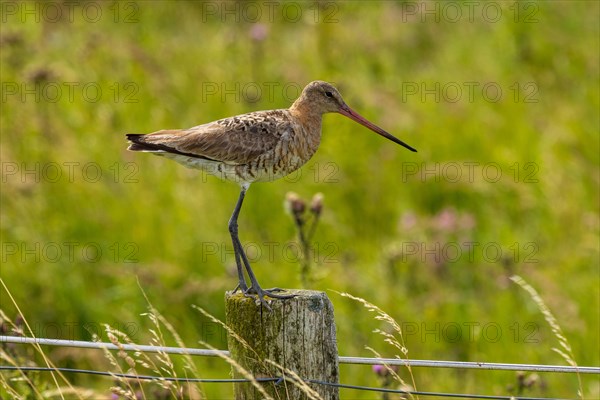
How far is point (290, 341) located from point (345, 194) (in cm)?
452

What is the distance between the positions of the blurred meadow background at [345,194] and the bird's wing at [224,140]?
114cm

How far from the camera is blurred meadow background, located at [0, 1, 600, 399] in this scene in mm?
6285

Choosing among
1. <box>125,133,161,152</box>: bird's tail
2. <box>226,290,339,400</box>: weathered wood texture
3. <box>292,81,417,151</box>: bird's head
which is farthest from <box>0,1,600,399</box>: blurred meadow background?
<box>226,290,339,400</box>: weathered wood texture

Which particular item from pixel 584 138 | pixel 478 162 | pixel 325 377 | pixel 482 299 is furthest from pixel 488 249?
pixel 325 377

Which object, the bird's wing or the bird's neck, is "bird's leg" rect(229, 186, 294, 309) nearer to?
the bird's wing

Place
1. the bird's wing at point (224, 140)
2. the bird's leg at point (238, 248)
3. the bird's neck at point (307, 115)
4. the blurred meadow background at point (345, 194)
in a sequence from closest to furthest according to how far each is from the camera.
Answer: the bird's leg at point (238, 248) < the bird's wing at point (224, 140) < the bird's neck at point (307, 115) < the blurred meadow background at point (345, 194)

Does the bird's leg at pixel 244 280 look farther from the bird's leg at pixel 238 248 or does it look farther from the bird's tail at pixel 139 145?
the bird's tail at pixel 139 145

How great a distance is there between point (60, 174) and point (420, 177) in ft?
9.52

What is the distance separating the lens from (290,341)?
327 cm

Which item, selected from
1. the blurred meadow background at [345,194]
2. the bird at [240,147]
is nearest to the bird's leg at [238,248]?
the bird at [240,147]

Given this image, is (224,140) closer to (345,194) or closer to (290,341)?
(290,341)

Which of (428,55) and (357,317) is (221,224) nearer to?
(357,317)

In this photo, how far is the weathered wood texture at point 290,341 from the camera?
3.27 meters

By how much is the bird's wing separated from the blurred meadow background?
3.74 feet
